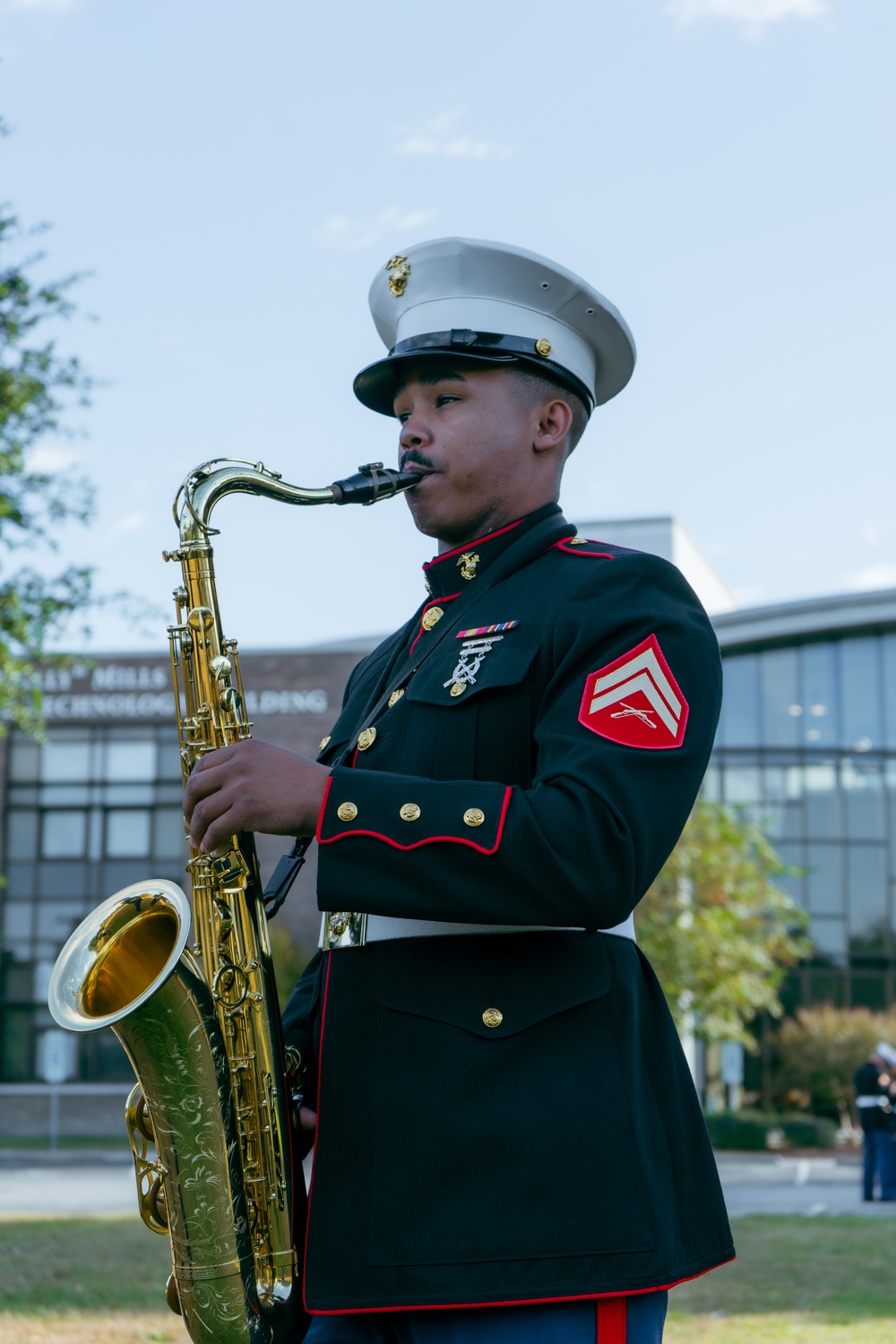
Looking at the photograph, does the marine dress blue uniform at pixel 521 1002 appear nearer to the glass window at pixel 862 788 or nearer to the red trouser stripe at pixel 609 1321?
the red trouser stripe at pixel 609 1321

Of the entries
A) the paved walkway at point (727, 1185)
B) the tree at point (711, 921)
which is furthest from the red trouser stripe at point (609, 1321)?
the tree at point (711, 921)

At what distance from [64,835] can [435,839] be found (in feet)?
128

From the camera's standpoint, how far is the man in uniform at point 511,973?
2459 mm

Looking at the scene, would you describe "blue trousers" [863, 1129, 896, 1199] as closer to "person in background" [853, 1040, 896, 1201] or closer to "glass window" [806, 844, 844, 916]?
"person in background" [853, 1040, 896, 1201]

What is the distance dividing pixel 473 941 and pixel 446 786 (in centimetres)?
29

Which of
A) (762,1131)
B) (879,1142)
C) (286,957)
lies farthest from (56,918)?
(879,1142)

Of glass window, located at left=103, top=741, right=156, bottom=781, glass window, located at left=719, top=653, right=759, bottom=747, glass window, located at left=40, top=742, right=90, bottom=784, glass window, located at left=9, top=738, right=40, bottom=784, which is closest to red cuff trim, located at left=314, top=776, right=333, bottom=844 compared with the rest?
glass window, located at left=103, top=741, right=156, bottom=781

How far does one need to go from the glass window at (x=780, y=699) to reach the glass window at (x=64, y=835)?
1827cm

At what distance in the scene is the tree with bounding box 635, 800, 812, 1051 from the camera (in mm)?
28391

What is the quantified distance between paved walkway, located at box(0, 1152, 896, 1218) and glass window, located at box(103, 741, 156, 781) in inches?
428

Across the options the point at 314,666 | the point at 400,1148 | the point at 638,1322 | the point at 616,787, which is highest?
the point at 314,666

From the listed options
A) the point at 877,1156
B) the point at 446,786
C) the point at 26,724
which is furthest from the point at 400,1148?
the point at 877,1156

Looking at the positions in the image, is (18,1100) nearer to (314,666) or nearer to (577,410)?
(314,666)

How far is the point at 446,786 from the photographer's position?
2549mm
